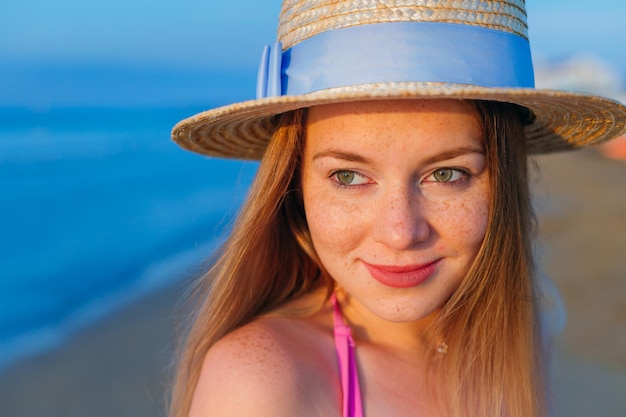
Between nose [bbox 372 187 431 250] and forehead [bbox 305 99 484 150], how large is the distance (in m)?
0.14

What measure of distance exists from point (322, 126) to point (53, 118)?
42.0 ft

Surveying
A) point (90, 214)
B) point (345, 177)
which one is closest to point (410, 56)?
point (345, 177)

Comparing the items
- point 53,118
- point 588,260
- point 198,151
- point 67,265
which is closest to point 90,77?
point 53,118

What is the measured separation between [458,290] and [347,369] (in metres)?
0.43

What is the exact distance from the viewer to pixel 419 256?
1.98 m

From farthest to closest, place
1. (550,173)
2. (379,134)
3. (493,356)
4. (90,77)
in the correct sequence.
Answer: (90,77), (550,173), (493,356), (379,134)

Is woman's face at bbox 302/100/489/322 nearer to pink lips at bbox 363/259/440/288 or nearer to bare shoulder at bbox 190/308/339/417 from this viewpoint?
pink lips at bbox 363/259/440/288

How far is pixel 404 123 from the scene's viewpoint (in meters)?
1.90

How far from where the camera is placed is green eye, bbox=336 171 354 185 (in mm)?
2016

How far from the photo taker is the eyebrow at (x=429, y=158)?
191 centimetres

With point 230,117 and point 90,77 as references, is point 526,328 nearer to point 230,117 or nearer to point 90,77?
point 230,117

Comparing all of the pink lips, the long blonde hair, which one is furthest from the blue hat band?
the pink lips

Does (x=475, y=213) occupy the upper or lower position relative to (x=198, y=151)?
lower

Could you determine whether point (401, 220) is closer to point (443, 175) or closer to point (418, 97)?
point (443, 175)
